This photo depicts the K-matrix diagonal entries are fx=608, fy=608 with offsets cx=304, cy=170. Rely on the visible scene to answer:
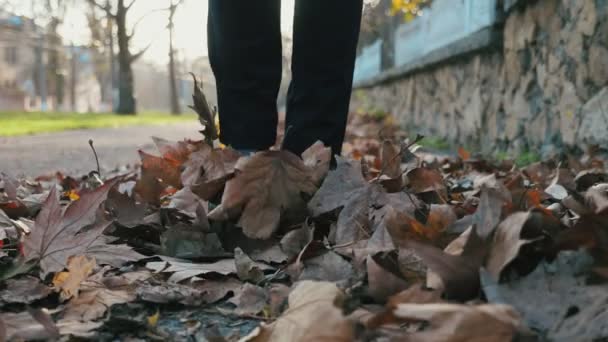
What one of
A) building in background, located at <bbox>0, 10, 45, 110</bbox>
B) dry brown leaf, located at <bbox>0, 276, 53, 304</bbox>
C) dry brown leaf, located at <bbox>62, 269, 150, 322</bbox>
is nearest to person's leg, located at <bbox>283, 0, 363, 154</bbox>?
dry brown leaf, located at <bbox>62, 269, 150, 322</bbox>

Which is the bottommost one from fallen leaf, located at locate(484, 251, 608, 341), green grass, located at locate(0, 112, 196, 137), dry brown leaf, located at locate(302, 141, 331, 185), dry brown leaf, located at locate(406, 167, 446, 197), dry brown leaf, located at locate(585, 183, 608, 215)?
green grass, located at locate(0, 112, 196, 137)

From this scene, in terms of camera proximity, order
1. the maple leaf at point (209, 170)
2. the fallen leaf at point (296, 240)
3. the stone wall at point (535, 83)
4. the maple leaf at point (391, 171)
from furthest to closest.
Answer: the stone wall at point (535, 83), the maple leaf at point (391, 171), the maple leaf at point (209, 170), the fallen leaf at point (296, 240)

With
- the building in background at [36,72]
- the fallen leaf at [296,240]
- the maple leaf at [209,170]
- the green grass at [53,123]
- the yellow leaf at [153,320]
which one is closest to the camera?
the yellow leaf at [153,320]

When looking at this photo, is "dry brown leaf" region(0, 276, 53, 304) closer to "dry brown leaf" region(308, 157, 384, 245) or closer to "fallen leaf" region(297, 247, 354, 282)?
"fallen leaf" region(297, 247, 354, 282)

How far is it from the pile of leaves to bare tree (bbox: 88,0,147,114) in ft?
84.5

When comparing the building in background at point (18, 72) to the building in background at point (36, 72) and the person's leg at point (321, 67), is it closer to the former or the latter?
the building in background at point (36, 72)

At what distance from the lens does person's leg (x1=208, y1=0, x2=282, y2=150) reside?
1.65 metres

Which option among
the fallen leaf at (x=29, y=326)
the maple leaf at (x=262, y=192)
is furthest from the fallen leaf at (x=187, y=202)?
the fallen leaf at (x=29, y=326)

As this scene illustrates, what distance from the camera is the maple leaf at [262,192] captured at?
4.33ft

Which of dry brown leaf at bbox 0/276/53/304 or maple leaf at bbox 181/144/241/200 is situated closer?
dry brown leaf at bbox 0/276/53/304

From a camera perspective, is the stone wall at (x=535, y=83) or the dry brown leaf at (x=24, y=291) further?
the stone wall at (x=535, y=83)

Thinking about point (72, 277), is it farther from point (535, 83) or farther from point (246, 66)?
point (535, 83)

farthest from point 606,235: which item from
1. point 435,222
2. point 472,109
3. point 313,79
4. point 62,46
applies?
point 62,46

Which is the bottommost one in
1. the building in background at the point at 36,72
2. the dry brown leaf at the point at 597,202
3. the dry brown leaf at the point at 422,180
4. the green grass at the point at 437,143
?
the green grass at the point at 437,143
